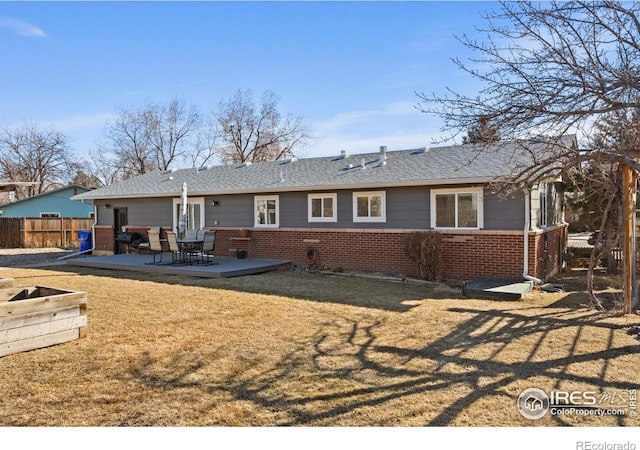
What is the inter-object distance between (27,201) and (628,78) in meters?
33.3

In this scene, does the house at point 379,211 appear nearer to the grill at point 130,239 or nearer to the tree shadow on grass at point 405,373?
the grill at point 130,239

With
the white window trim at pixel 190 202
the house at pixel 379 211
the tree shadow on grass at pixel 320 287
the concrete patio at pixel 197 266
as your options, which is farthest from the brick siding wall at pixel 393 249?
the white window trim at pixel 190 202

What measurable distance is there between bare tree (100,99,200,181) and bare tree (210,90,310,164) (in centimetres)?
322

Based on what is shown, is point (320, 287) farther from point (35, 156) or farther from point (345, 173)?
point (35, 156)

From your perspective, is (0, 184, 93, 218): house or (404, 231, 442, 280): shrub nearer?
(404, 231, 442, 280): shrub

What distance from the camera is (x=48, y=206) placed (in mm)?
30062

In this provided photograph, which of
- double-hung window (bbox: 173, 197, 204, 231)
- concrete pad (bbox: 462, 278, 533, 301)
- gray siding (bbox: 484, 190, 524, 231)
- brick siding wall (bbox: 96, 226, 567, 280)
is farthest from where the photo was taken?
double-hung window (bbox: 173, 197, 204, 231)

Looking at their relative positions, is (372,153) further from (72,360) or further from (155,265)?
(72,360)

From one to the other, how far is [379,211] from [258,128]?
28004mm

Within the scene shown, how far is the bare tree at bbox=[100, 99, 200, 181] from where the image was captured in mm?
39281

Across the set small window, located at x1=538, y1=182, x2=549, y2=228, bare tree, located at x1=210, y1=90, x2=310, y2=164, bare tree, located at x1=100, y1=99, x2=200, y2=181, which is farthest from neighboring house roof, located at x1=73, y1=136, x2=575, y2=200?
bare tree, located at x1=100, y1=99, x2=200, y2=181

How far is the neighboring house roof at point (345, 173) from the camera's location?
11.2m

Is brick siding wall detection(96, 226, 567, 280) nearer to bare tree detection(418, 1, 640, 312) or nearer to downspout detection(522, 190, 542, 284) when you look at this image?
downspout detection(522, 190, 542, 284)
